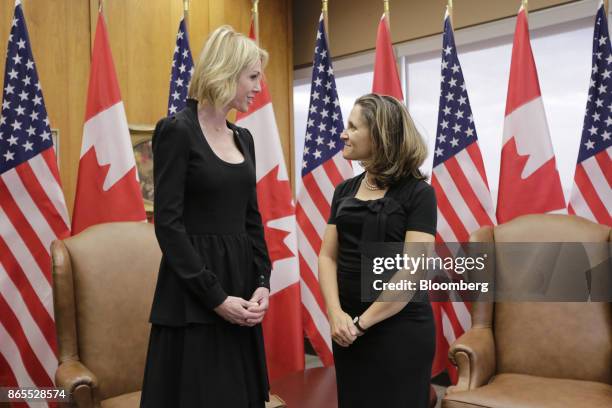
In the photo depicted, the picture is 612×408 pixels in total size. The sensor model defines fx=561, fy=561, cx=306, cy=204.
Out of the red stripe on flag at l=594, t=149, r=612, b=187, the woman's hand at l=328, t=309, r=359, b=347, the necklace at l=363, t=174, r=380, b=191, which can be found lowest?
the woman's hand at l=328, t=309, r=359, b=347

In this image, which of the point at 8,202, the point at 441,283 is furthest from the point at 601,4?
the point at 8,202

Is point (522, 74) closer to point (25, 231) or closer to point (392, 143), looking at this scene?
point (392, 143)

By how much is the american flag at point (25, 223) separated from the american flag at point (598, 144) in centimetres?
261

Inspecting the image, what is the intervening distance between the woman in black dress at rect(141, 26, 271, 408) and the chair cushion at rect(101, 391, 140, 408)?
33.0 inches

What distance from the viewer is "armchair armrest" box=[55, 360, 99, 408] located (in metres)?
2.00

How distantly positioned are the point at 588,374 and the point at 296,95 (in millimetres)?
3455

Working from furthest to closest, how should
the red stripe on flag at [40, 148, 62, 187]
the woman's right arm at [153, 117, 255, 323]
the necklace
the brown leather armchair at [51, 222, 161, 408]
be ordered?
the red stripe on flag at [40, 148, 62, 187] → the brown leather armchair at [51, 222, 161, 408] → the necklace → the woman's right arm at [153, 117, 255, 323]

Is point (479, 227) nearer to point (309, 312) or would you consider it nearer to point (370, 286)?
point (309, 312)

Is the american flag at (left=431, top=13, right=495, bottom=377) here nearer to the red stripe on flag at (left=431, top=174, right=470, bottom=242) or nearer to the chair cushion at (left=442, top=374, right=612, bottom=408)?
the red stripe on flag at (left=431, top=174, right=470, bottom=242)

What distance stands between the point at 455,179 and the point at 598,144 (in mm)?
722

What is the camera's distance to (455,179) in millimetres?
→ 3100

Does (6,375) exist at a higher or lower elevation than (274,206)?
lower

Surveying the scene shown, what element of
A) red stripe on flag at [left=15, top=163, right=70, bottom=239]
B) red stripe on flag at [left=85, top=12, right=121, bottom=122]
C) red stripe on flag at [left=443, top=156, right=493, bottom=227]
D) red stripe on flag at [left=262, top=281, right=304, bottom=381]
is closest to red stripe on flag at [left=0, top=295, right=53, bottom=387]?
red stripe on flag at [left=15, top=163, right=70, bottom=239]

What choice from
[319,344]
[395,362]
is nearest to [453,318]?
[319,344]
